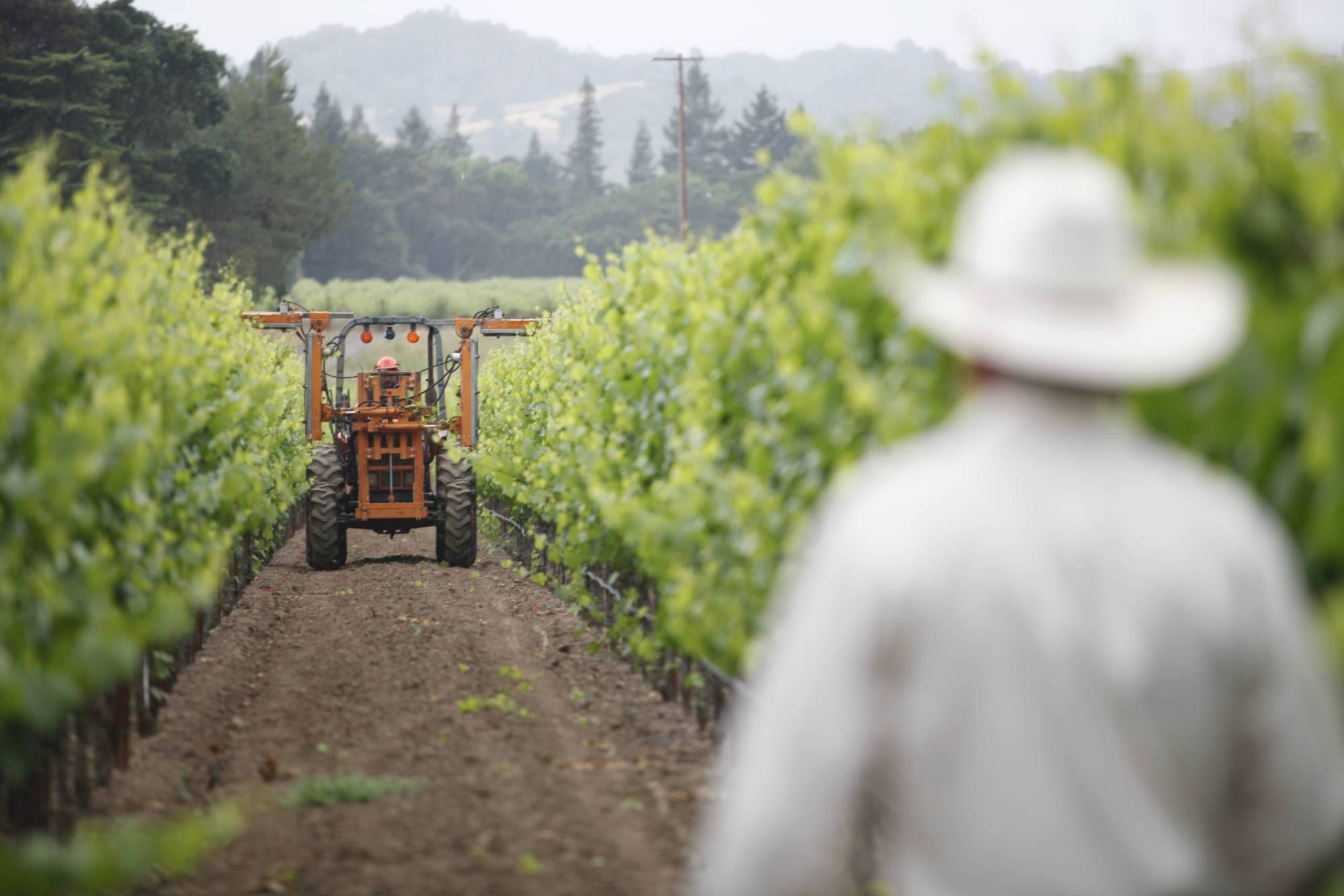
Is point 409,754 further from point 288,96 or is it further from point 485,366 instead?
point 288,96

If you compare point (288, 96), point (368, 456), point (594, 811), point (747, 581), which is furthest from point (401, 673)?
point (288, 96)

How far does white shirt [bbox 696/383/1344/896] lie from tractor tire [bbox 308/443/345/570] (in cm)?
1435

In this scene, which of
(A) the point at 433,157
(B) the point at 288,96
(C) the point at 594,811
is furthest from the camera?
(A) the point at 433,157

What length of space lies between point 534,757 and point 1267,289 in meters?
5.33

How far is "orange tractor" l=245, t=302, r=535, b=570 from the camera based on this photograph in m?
16.3

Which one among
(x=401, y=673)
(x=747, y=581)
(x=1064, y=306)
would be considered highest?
(x=1064, y=306)

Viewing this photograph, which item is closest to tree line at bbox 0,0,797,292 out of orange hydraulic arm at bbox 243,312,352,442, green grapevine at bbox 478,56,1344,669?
green grapevine at bbox 478,56,1344,669

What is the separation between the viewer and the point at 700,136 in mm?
112312

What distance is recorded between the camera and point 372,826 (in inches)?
250

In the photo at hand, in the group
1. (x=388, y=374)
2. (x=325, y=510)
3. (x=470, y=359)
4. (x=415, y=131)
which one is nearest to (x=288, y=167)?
(x=388, y=374)

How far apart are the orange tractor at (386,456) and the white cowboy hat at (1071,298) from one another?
1405 cm

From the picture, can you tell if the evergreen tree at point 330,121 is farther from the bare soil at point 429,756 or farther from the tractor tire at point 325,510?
the bare soil at point 429,756

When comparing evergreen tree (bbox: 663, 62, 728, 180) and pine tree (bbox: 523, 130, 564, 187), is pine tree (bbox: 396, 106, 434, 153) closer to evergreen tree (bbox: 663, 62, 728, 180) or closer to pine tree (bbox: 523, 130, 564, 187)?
pine tree (bbox: 523, 130, 564, 187)

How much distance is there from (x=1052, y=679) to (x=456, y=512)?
14468 millimetres
